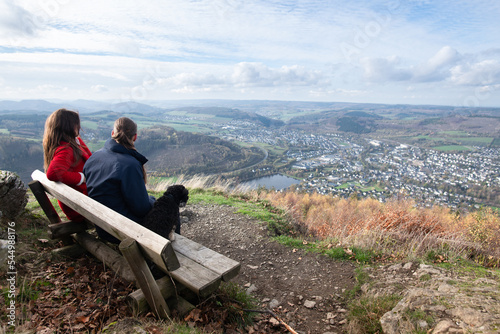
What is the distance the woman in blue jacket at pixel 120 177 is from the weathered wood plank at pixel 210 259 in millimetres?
600

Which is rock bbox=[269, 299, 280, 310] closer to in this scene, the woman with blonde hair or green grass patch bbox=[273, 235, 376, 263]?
green grass patch bbox=[273, 235, 376, 263]

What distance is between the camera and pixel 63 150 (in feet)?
10.7

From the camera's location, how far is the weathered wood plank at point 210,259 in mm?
2527

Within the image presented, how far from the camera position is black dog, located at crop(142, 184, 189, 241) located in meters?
2.71

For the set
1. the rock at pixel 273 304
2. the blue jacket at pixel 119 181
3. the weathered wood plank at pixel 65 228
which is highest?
the blue jacket at pixel 119 181

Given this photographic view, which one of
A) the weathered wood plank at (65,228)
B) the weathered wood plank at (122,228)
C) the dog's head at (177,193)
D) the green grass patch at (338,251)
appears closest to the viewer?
the weathered wood plank at (122,228)

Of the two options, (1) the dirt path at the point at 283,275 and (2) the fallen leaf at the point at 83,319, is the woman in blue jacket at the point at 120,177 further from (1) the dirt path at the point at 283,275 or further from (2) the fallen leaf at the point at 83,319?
(1) the dirt path at the point at 283,275

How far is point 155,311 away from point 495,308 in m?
3.35

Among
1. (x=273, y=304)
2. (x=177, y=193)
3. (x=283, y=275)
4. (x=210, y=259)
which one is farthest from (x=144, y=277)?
(x=283, y=275)

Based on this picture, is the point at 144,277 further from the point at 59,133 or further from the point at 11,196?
the point at 11,196

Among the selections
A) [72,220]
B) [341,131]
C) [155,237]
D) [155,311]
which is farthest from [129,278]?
[341,131]

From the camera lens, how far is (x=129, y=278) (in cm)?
275

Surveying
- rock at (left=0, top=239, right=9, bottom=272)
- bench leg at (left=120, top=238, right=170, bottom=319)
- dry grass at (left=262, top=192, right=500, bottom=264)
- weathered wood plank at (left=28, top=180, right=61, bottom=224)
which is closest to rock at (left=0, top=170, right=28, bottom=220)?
weathered wood plank at (left=28, top=180, right=61, bottom=224)

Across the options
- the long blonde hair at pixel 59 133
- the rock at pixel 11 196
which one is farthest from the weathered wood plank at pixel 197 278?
the rock at pixel 11 196
